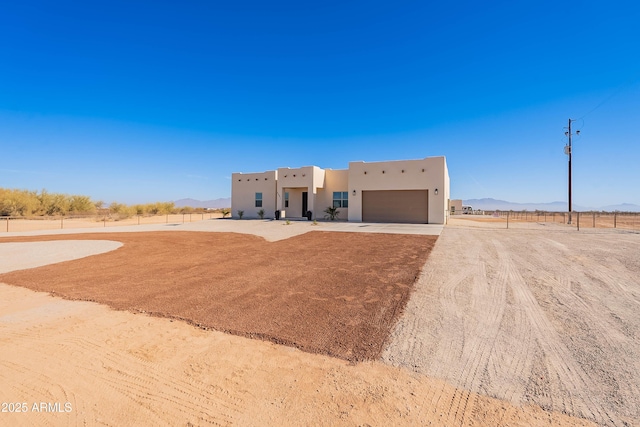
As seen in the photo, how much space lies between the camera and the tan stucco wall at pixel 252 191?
2894 centimetres

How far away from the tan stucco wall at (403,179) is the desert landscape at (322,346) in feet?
50.5

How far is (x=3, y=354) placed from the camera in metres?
3.23

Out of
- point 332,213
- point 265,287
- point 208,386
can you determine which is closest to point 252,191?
point 332,213

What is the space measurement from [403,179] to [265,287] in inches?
766

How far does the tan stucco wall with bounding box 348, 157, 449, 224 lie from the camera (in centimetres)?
2209

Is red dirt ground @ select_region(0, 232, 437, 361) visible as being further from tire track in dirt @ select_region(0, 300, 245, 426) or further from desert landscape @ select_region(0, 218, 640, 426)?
tire track in dirt @ select_region(0, 300, 245, 426)

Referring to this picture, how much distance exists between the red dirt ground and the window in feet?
53.5

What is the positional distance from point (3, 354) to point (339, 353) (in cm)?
388

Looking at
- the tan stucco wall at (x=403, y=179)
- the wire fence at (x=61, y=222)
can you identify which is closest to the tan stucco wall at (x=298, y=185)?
the tan stucco wall at (x=403, y=179)

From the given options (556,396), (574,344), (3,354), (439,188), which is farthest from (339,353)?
(439,188)

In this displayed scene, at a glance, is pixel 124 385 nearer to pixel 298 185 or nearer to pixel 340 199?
pixel 298 185

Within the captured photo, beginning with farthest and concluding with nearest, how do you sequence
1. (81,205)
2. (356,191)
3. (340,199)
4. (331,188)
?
(81,205) → (331,188) → (340,199) → (356,191)

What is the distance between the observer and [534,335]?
12.4 feet

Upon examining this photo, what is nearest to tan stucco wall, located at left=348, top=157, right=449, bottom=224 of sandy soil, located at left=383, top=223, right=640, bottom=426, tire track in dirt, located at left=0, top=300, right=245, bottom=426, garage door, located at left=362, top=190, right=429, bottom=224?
garage door, located at left=362, top=190, right=429, bottom=224
